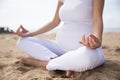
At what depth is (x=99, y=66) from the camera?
3.07 metres

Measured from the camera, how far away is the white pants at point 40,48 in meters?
3.37

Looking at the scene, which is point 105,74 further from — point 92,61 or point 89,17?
point 89,17

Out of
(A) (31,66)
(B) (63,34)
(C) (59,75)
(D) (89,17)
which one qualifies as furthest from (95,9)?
(A) (31,66)

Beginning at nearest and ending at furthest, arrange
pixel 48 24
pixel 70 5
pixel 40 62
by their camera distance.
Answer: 1. pixel 70 5
2. pixel 40 62
3. pixel 48 24

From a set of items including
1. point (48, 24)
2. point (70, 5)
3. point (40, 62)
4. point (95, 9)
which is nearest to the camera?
point (95, 9)

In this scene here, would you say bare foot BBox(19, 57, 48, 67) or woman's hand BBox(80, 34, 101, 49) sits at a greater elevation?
woman's hand BBox(80, 34, 101, 49)

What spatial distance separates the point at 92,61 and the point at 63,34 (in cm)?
65

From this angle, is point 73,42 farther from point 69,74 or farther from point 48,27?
point 48,27

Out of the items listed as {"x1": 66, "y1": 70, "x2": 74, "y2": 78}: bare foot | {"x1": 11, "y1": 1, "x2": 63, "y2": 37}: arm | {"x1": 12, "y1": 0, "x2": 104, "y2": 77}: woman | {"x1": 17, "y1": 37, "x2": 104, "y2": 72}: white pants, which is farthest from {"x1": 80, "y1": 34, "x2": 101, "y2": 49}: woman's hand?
{"x1": 11, "y1": 1, "x2": 63, "y2": 37}: arm

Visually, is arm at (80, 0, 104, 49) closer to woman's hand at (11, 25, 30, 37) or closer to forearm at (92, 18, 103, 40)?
forearm at (92, 18, 103, 40)

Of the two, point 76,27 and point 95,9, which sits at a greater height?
point 95,9

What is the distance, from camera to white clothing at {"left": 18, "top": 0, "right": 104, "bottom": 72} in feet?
9.18

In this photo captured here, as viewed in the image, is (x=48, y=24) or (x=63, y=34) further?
(x=48, y=24)

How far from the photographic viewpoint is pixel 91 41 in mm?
2619
